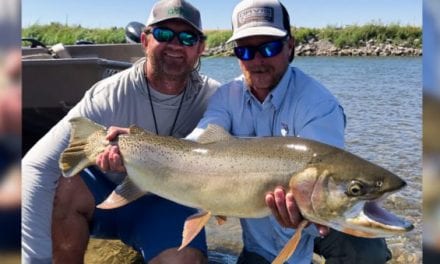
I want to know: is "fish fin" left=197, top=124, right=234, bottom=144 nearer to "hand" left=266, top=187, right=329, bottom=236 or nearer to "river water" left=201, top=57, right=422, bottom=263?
"hand" left=266, top=187, right=329, bottom=236

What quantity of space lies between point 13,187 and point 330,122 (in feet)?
8.18

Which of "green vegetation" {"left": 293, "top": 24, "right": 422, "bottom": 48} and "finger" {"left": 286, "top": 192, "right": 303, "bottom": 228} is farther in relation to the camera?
"green vegetation" {"left": 293, "top": 24, "right": 422, "bottom": 48}

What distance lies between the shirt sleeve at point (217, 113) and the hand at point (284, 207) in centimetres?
88

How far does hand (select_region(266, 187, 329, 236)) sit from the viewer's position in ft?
8.55

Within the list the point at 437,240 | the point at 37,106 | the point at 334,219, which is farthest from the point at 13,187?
the point at 37,106

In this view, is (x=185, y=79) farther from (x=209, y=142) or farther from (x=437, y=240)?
(x=437, y=240)

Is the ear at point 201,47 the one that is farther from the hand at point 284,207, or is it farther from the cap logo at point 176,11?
the hand at point 284,207

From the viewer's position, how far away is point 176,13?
148 inches

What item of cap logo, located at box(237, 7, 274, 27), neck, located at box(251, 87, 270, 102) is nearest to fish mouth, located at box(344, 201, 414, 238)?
neck, located at box(251, 87, 270, 102)

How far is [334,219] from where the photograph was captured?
8.16 feet

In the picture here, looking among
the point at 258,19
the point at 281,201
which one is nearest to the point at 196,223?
the point at 281,201

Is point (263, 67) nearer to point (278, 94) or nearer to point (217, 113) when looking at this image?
point (278, 94)

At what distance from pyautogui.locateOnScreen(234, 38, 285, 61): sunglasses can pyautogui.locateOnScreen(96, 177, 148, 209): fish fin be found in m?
1.00

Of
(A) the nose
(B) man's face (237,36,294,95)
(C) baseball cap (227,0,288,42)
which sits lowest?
(B) man's face (237,36,294,95)
